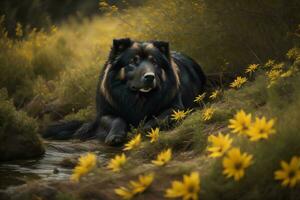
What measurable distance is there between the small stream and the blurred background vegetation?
1.98m

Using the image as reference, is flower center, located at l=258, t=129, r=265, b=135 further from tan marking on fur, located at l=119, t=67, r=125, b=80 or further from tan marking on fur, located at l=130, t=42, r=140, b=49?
tan marking on fur, located at l=130, t=42, r=140, b=49

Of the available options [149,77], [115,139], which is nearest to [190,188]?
[115,139]

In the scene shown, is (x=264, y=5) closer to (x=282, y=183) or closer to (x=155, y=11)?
(x=155, y=11)

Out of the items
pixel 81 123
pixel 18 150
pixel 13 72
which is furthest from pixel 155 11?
pixel 18 150

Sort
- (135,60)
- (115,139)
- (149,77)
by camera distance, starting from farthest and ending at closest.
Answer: (135,60) → (149,77) → (115,139)

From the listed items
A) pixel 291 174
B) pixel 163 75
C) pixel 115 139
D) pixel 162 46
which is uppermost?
pixel 162 46

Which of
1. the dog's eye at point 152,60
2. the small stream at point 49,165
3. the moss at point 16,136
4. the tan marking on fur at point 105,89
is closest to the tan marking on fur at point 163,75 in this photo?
the dog's eye at point 152,60

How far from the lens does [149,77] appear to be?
5.99m

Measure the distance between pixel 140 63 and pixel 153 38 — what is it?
1796 millimetres

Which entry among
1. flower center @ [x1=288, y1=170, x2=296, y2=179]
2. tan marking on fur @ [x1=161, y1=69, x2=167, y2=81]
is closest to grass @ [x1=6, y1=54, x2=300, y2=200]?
flower center @ [x1=288, y1=170, x2=296, y2=179]

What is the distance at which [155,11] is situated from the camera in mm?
7824

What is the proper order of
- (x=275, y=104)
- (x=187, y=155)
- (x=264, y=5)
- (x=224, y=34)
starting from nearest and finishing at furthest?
(x=275, y=104) < (x=187, y=155) < (x=264, y=5) < (x=224, y=34)

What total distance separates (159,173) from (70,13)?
52.4ft

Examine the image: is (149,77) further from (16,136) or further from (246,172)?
(246,172)
